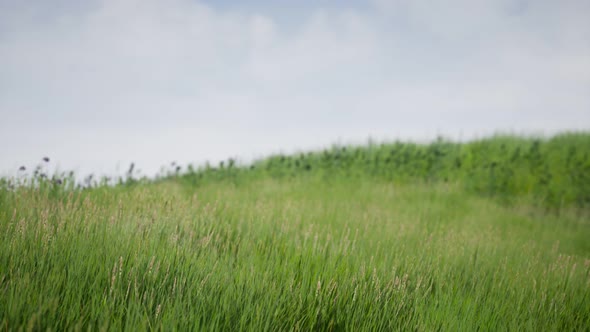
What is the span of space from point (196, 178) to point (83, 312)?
32.9 feet

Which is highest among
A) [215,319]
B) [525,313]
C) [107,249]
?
[107,249]

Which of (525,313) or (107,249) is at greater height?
(107,249)

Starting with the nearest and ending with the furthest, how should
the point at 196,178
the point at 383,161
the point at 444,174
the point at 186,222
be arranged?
1. the point at 186,222
2. the point at 196,178
3. the point at 444,174
4. the point at 383,161

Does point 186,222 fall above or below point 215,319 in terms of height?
above

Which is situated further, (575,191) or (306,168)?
(306,168)

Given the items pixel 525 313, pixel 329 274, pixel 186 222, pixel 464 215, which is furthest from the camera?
pixel 464 215

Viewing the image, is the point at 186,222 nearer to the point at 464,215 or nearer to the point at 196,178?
the point at 464,215

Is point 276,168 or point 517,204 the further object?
point 276,168

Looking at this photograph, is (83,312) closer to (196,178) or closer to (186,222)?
(186,222)

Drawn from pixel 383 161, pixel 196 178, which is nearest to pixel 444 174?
pixel 383 161

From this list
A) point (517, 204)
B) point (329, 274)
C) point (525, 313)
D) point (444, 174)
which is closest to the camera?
point (329, 274)

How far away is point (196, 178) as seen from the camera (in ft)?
40.1

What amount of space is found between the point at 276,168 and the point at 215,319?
37.9 ft

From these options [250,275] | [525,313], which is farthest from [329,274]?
[525,313]
